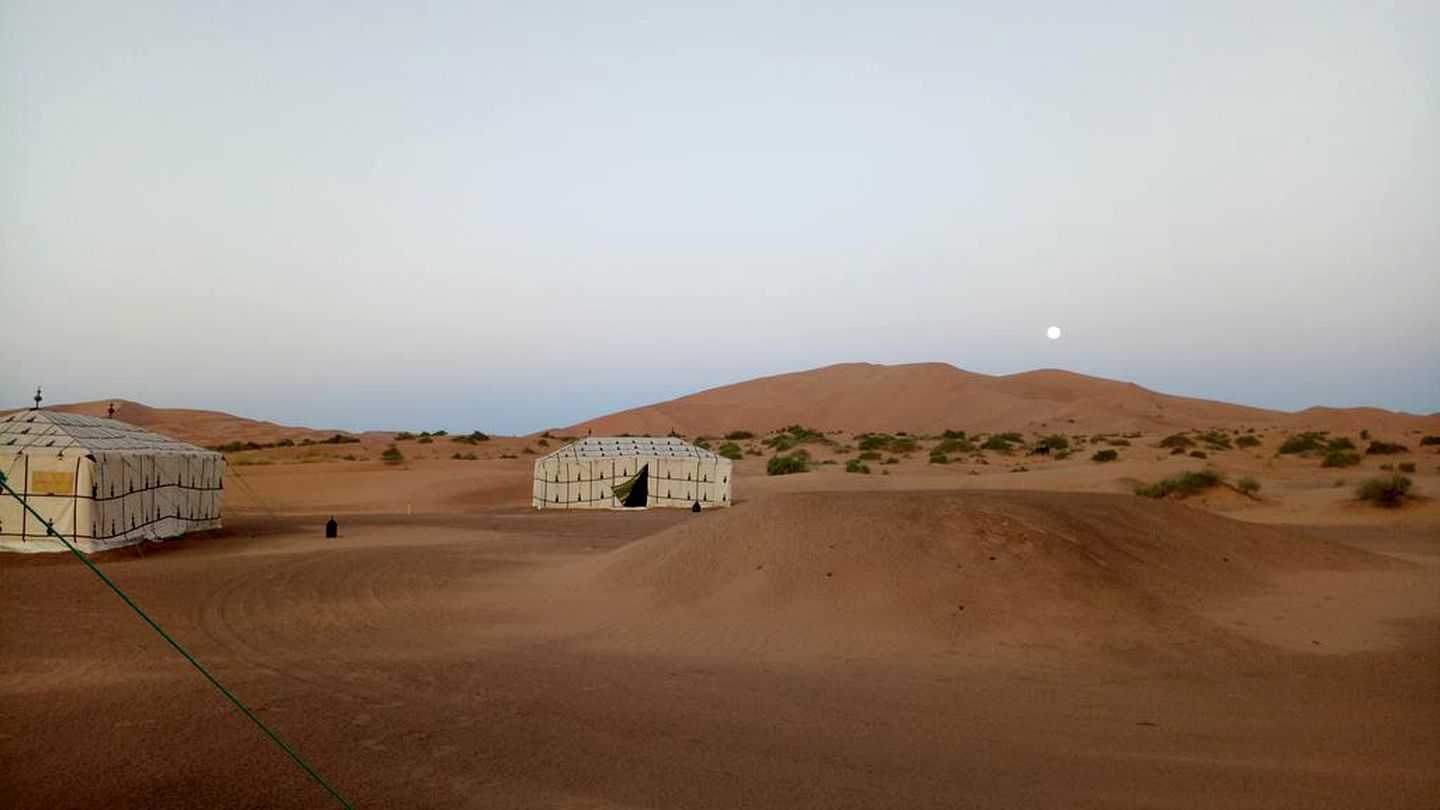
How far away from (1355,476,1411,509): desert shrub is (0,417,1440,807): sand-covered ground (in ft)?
26.5

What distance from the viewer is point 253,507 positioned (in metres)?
35.1

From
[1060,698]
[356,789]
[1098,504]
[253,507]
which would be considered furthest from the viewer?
[253,507]

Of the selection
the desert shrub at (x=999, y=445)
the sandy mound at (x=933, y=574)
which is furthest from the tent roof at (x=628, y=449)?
the desert shrub at (x=999, y=445)

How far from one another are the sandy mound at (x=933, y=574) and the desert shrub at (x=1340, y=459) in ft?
80.2

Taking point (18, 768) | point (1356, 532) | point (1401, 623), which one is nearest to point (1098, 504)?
point (1401, 623)

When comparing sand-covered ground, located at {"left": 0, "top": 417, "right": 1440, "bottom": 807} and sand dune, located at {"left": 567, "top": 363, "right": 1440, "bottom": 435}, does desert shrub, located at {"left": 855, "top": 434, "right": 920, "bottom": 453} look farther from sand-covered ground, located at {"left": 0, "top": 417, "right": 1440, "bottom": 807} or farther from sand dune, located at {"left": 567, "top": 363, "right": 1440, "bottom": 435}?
sand-covered ground, located at {"left": 0, "top": 417, "right": 1440, "bottom": 807}

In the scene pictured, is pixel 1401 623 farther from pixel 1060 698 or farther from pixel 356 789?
pixel 356 789

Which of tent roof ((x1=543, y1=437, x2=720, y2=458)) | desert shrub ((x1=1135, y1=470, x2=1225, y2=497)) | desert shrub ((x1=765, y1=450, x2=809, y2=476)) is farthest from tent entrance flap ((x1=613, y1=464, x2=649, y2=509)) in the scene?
desert shrub ((x1=1135, y1=470, x2=1225, y2=497))

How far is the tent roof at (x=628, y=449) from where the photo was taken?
3356 cm

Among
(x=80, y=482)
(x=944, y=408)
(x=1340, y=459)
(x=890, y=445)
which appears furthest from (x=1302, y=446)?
(x=80, y=482)

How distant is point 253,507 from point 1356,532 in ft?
111

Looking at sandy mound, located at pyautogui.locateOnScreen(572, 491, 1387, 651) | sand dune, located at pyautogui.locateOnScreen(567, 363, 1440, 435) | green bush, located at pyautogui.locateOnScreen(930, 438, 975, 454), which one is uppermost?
sand dune, located at pyautogui.locateOnScreen(567, 363, 1440, 435)

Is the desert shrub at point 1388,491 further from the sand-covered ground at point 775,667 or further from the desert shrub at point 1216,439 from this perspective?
the desert shrub at point 1216,439

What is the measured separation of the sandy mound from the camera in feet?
39.1
